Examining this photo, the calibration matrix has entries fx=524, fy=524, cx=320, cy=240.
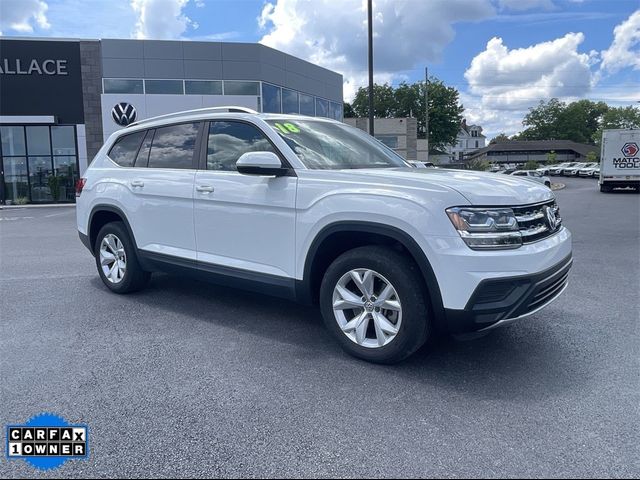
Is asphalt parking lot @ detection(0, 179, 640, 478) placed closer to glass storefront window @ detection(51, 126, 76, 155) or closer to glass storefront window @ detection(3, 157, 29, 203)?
glass storefront window @ detection(51, 126, 76, 155)

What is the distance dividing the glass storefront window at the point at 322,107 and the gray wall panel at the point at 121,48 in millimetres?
9553

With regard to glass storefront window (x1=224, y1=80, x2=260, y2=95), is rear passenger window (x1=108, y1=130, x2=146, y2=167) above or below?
below

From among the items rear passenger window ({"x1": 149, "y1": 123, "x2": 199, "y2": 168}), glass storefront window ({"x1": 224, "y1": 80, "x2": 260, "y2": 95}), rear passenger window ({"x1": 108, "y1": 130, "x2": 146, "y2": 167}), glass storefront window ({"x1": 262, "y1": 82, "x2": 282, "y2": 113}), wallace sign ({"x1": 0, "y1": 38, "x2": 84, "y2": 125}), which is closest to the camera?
rear passenger window ({"x1": 149, "y1": 123, "x2": 199, "y2": 168})

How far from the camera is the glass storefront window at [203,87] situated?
77.4ft

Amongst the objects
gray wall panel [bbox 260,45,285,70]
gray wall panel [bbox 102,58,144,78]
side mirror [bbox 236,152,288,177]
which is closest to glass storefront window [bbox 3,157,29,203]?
gray wall panel [bbox 102,58,144,78]


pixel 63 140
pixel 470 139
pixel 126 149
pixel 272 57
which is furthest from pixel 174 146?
pixel 470 139

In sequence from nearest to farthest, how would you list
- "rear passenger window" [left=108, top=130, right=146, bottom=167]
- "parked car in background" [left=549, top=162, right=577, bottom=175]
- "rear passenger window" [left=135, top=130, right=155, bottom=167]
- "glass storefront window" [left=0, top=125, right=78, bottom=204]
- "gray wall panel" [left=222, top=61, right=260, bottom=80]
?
1. "rear passenger window" [left=135, top=130, right=155, bottom=167]
2. "rear passenger window" [left=108, top=130, right=146, bottom=167]
3. "glass storefront window" [left=0, top=125, right=78, bottom=204]
4. "gray wall panel" [left=222, top=61, right=260, bottom=80]
5. "parked car in background" [left=549, top=162, right=577, bottom=175]

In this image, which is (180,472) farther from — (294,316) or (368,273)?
(294,316)

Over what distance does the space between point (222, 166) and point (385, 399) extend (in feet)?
8.28

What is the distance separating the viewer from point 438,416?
3043mm

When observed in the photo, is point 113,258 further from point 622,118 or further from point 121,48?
point 622,118

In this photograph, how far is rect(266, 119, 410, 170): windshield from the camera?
4328 mm

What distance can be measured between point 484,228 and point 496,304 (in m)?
0.48

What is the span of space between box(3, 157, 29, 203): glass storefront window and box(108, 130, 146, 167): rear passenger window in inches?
828
